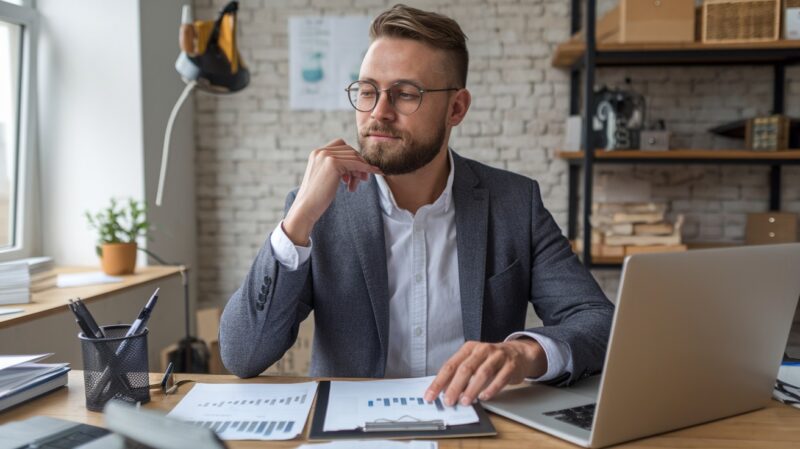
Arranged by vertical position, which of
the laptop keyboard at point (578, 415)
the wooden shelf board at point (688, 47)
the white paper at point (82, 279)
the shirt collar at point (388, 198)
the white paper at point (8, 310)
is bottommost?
the white paper at point (82, 279)

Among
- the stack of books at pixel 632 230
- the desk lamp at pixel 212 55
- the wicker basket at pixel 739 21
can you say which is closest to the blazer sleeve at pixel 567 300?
the desk lamp at pixel 212 55

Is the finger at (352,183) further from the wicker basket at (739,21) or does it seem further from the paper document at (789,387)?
the wicker basket at (739,21)

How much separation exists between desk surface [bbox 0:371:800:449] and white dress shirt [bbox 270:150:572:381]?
1.67 ft

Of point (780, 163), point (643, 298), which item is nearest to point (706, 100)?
point (780, 163)

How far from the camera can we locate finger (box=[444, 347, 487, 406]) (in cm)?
102

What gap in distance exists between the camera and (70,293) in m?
2.18

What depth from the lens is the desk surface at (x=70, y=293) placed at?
1799 millimetres

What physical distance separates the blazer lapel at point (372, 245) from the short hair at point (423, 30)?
34cm

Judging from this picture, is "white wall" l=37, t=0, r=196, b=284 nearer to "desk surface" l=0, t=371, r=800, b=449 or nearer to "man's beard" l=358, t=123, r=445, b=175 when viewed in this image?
"man's beard" l=358, t=123, r=445, b=175

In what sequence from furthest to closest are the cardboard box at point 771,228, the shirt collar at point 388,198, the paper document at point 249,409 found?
the cardboard box at point 771,228 → the shirt collar at point 388,198 → the paper document at point 249,409

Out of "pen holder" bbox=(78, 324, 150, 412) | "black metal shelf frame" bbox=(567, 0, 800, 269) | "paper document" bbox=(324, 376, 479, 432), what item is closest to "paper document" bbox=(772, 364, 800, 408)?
"paper document" bbox=(324, 376, 479, 432)

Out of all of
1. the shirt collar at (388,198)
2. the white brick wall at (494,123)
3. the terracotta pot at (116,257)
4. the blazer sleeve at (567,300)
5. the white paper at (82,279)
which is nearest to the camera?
the blazer sleeve at (567,300)

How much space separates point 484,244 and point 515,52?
6.10 feet

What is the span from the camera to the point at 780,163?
9.04 feet
